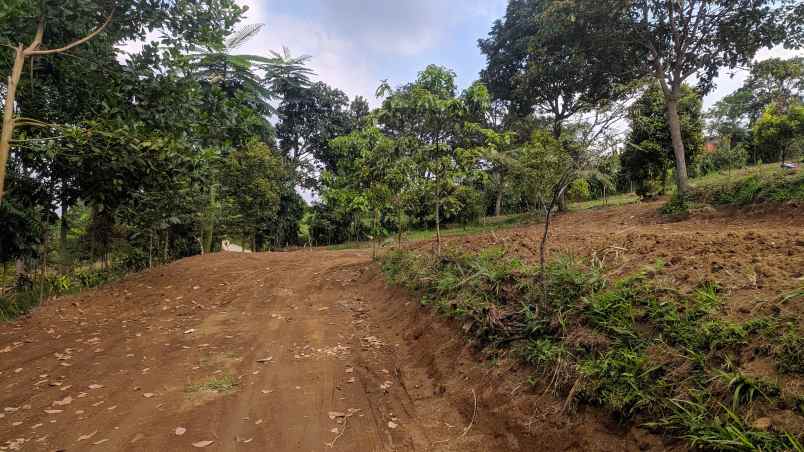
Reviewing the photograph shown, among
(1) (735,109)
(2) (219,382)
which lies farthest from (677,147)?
(1) (735,109)

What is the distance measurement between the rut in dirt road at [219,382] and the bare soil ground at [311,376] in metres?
0.02

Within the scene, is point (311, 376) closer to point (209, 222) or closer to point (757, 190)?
point (757, 190)

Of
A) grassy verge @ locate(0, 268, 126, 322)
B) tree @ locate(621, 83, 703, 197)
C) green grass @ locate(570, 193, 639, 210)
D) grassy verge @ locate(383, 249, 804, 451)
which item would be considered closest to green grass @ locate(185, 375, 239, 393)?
grassy verge @ locate(383, 249, 804, 451)

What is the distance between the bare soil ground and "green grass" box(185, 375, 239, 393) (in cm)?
2

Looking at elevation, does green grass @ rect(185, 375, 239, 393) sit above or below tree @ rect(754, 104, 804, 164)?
below

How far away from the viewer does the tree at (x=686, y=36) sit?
9.47 m

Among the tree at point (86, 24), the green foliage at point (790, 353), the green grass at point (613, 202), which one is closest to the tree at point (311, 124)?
the green grass at point (613, 202)

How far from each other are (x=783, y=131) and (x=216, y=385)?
63.1 feet

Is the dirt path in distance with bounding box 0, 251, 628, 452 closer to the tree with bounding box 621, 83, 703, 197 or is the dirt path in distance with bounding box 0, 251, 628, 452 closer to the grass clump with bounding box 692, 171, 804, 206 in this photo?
the grass clump with bounding box 692, 171, 804, 206

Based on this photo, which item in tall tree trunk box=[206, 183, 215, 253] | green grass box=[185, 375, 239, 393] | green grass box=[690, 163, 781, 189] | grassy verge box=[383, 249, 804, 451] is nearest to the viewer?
grassy verge box=[383, 249, 804, 451]

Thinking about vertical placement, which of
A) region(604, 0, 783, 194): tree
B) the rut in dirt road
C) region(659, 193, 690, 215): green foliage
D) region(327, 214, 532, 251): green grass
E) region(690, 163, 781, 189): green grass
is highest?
region(604, 0, 783, 194): tree

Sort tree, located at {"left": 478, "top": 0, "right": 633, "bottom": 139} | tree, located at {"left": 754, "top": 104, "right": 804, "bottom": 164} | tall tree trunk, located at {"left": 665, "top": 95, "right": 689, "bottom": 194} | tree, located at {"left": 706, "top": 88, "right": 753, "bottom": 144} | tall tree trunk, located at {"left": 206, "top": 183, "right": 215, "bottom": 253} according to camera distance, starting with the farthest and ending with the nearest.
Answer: tree, located at {"left": 706, "top": 88, "right": 753, "bottom": 144} < tree, located at {"left": 754, "top": 104, "right": 804, "bottom": 164} < tall tree trunk, located at {"left": 206, "top": 183, "right": 215, "bottom": 253} < tree, located at {"left": 478, "top": 0, "right": 633, "bottom": 139} < tall tree trunk, located at {"left": 665, "top": 95, "right": 689, "bottom": 194}

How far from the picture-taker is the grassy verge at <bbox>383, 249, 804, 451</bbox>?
1.82 m

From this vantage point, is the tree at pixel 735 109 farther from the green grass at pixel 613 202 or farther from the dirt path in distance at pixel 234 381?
the dirt path in distance at pixel 234 381
